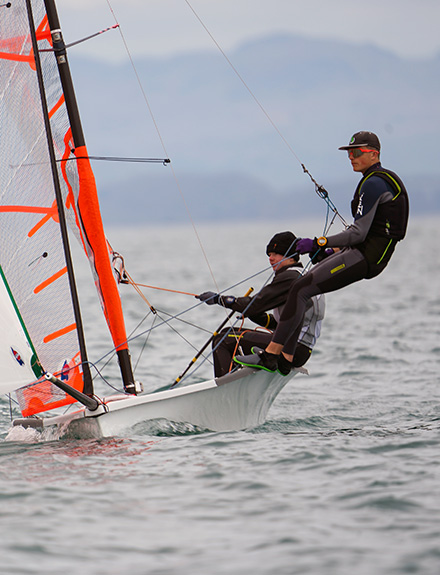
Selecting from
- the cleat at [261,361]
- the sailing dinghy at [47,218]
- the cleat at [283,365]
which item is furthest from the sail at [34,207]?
the cleat at [283,365]

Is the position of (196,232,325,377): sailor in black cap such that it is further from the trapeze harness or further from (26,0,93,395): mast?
(26,0,93,395): mast

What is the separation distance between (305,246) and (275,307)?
710mm

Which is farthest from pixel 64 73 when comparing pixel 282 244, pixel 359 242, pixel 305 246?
pixel 359 242

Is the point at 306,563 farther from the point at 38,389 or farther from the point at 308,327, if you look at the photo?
the point at 38,389

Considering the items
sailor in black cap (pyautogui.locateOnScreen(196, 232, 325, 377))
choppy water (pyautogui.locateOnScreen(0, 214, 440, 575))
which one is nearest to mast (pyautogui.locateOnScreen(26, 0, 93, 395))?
choppy water (pyautogui.locateOnScreen(0, 214, 440, 575))

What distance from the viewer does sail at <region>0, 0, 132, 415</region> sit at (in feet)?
22.3

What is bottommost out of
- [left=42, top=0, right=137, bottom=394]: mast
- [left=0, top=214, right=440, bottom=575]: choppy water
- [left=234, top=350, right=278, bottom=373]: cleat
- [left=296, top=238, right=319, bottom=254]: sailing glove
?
[left=0, top=214, right=440, bottom=575]: choppy water

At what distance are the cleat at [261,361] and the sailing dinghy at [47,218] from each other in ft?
0.27

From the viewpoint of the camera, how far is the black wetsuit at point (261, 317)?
679 centimetres

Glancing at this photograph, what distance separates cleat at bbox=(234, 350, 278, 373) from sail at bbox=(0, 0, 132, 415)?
1.28 m

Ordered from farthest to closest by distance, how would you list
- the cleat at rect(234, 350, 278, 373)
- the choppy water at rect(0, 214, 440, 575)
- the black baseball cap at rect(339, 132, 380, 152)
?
the cleat at rect(234, 350, 278, 373), the black baseball cap at rect(339, 132, 380, 152), the choppy water at rect(0, 214, 440, 575)

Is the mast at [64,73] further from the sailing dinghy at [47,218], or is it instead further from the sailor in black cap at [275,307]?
the sailor in black cap at [275,307]

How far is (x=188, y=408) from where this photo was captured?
6.65m

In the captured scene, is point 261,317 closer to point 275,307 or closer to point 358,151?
point 275,307
